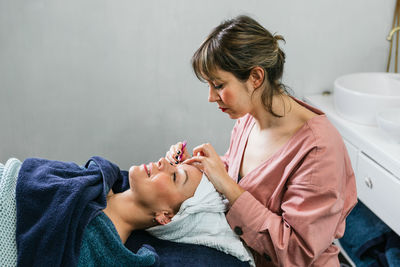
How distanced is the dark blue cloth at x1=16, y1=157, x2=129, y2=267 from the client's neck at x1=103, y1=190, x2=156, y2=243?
0.09 metres

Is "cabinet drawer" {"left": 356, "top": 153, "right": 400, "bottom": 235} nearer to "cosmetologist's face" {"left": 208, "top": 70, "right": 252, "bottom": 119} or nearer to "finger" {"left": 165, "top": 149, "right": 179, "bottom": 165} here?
"cosmetologist's face" {"left": 208, "top": 70, "right": 252, "bottom": 119}

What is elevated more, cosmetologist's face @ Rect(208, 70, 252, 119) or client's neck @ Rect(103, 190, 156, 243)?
cosmetologist's face @ Rect(208, 70, 252, 119)

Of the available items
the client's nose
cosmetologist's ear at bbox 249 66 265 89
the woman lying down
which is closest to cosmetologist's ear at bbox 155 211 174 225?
the woman lying down

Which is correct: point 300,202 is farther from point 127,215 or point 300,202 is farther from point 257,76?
point 127,215

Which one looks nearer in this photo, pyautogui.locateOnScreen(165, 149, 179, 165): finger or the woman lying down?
the woman lying down

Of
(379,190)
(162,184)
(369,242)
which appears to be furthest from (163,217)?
(369,242)

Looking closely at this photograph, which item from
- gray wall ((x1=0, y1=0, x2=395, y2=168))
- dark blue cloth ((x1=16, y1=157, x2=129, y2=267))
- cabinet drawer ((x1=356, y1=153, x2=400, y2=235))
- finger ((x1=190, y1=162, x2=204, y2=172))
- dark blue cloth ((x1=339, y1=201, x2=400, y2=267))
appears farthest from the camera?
gray wall ((x1=0, y1=0, x2=395, y2=168))

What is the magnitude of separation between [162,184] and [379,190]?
999mm

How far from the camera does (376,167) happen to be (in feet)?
6.01

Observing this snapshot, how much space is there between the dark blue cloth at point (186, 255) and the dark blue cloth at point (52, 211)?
0.22 meters

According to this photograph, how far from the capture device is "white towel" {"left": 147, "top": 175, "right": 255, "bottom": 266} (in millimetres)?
1327

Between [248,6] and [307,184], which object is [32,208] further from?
[248,6]

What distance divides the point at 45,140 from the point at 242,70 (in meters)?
1.40

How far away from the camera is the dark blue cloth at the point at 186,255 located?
4.20ft
